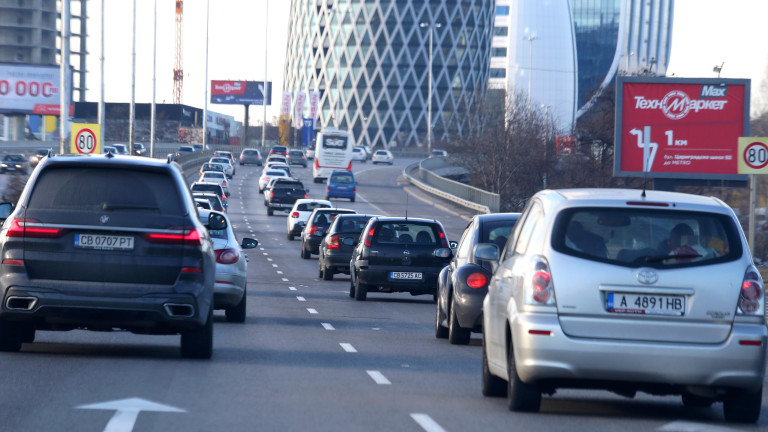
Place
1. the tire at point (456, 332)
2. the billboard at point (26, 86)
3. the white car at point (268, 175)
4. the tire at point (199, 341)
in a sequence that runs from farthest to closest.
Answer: the billboard at point (26, 86)
the white car at point (268, 175)
the tire at point (456, 332)
the tire at point (199, 341)

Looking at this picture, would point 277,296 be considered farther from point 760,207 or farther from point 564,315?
point 760,207

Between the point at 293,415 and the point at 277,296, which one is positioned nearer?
the point at 293,415

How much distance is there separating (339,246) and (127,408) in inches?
782

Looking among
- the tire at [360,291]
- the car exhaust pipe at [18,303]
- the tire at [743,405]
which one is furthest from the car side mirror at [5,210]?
the tire at [360,291]

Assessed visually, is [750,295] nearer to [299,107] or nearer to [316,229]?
[316,229]

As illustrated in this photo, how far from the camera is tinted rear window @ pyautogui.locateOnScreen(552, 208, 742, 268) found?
8.44 metres

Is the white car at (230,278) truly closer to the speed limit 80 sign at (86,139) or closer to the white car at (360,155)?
the speed limit 80 sign at (86,139)

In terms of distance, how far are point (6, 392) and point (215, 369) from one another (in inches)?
93.0

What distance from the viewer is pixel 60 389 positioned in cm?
950

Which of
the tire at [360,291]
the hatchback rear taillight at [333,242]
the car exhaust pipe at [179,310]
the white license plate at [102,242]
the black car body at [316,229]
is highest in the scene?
the white license plate at [102,242]

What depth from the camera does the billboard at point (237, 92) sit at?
16788 cm

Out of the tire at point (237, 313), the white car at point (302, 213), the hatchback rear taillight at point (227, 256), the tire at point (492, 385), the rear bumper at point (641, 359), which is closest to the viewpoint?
the rear bumper at point (641, 359)

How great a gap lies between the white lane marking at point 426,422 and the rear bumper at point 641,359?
0.72 meters

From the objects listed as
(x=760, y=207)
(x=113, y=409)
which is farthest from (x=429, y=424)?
(x=760, y=207)
